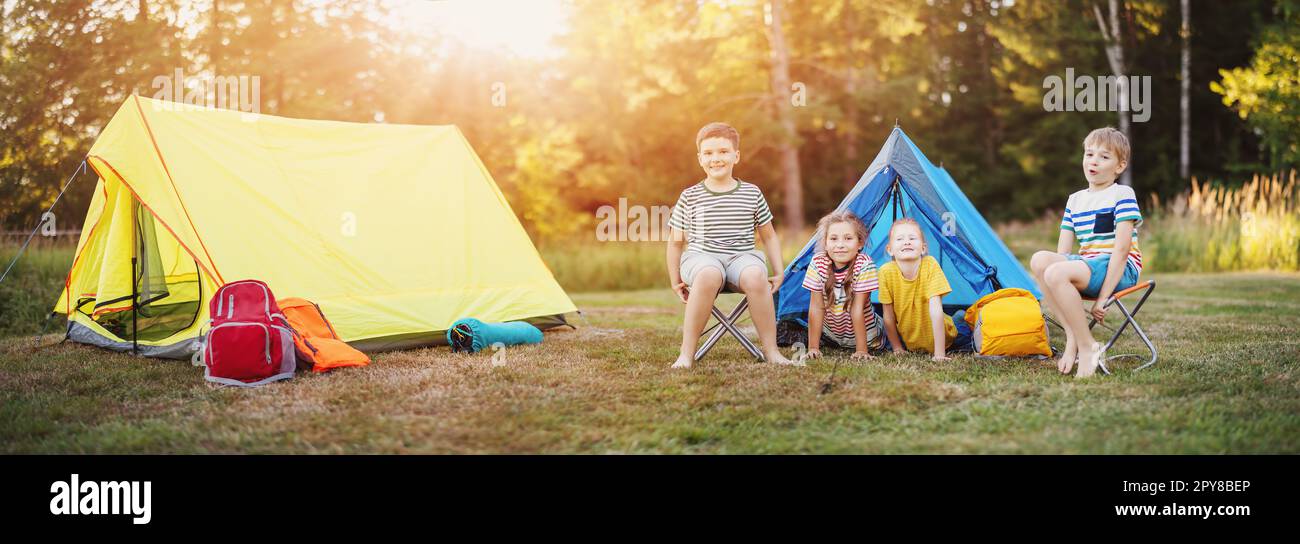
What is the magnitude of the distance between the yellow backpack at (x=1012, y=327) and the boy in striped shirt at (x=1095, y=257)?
26cm

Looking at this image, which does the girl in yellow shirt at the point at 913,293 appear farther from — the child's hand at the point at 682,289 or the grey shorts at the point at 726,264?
the child's hand at the point at 682,289

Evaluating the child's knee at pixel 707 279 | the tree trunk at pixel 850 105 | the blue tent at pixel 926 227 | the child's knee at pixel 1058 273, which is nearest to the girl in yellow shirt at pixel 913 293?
the blue tent at pixel 926 227

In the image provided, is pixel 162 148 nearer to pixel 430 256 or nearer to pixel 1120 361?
pixel 430 256

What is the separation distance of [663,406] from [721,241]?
113cm

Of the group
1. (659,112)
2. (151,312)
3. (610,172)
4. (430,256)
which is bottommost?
(151,312)

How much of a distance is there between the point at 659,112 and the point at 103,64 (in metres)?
10.2

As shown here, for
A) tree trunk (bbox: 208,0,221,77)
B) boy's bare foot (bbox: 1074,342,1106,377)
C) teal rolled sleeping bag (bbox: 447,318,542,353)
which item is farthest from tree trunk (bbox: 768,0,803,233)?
boy's bare foot (bbox: 1074,342,1106,377)

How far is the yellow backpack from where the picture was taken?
153 inches

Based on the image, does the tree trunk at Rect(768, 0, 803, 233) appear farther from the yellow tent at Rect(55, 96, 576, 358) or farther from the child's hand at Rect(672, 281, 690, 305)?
the child's hand at Rect(672, 281, 690, 305)

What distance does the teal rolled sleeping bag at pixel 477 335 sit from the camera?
4.61 m

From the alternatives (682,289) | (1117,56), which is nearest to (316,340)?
(682,289)

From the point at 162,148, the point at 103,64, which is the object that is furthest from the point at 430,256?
the point at 103,64

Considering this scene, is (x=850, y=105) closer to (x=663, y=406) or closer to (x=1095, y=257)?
(x=1095, y=257)
